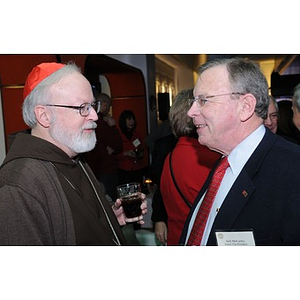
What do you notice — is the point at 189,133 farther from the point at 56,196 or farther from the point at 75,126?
the point at 56,196

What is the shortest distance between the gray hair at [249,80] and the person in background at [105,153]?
3.28 m

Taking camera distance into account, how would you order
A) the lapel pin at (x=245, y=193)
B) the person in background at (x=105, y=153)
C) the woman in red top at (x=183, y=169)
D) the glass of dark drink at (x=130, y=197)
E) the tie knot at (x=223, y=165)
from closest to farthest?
1. the lapel pin at (x=245, y=193)
2. the tie knot at (x=223, y=165)
3. the glass of dark drink at (x=130, y=197)
4. the woman in red top at (x=183, y=169)
5. the person in background at (x=105, y=153)

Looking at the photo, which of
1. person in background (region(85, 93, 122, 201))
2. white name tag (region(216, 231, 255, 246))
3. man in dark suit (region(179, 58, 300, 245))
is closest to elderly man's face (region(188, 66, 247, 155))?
man in dark suit (region(179, 58, 300, 245))

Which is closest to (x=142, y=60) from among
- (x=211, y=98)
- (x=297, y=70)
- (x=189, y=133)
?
(x=297, y=70)

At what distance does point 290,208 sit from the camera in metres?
1.16

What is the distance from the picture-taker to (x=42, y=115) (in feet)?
5.29

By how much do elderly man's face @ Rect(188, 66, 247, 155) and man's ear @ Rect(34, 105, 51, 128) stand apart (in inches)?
28.4

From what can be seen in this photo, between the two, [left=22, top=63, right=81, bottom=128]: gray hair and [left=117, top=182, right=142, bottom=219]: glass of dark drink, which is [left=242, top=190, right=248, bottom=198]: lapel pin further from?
[left=22, top=63, right=81, bottom=128]: gray hair

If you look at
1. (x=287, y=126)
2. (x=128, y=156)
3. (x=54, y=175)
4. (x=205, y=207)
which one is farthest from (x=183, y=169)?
(x=128, y=156)

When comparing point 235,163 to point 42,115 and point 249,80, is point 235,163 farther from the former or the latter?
point 42,115

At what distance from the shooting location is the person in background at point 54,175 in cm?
129

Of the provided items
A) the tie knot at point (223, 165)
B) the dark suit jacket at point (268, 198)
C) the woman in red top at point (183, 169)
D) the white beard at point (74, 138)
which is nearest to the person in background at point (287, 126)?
the woman in red top at point (183, 169)

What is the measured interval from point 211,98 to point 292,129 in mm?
2454

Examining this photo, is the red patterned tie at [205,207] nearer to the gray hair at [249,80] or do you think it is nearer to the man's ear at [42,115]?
the gray hair at [249,80]
